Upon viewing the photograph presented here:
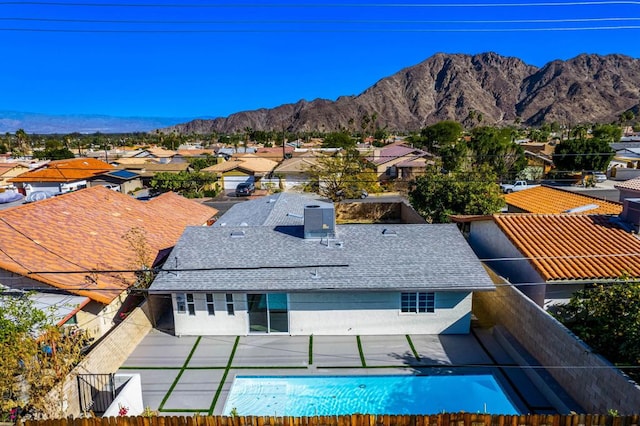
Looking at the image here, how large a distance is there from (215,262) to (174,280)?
5.99ft

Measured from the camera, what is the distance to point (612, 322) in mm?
11875

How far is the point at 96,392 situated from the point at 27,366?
3.25 meters

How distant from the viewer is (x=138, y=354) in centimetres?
1648

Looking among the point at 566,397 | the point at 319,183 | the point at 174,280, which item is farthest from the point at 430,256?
the point at 319,183

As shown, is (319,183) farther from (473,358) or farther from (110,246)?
(473,358)

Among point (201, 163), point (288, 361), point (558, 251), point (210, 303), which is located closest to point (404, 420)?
point (288, 361)

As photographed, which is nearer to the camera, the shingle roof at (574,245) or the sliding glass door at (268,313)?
the shingle roof at (574,245)

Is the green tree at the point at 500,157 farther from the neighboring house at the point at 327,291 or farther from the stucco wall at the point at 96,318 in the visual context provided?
the stucco wall at the point at 96,318

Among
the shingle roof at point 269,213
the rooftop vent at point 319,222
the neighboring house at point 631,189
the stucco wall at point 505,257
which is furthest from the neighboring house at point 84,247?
the neighboring house at point 631,189

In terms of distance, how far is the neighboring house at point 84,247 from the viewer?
15.5 meters

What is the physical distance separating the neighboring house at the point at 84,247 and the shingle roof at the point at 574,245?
49.4 feet

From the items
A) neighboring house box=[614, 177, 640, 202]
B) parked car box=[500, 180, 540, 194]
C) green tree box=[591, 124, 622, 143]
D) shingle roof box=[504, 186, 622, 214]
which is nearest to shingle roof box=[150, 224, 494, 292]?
shingle roof box=[504, 186, 622, 214]

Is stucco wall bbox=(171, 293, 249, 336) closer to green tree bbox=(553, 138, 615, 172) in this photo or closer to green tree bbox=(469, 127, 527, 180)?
green tree bbox=(469, 127, 527, 180)

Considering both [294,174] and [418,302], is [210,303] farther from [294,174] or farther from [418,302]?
[294,174]
